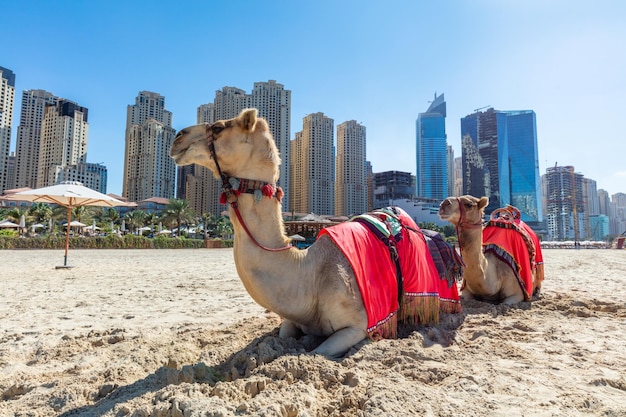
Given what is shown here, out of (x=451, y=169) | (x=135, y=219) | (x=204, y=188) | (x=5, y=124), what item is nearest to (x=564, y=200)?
(x=451, y=169)

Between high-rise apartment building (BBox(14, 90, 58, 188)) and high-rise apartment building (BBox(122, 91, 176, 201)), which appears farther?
high-rise apartment building (BBox(122, 91, 176, 201))

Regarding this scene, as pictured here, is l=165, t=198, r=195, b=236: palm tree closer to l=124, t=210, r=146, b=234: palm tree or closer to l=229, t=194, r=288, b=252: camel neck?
l=124, t=210, r=146, b=234: palm tree

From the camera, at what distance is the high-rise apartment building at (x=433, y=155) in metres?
150

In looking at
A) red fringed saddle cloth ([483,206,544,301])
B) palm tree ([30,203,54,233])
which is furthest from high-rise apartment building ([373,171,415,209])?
red fringed saddle cloth ([483,206,544,301])

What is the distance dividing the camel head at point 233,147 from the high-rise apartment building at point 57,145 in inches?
4062

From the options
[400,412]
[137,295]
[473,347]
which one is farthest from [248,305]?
[400,412]

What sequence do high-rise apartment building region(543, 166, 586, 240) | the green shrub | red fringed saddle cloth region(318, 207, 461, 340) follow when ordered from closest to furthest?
red fringed saddle cloth region(318, 207, 461, 340), the green shrub, high-rise apartment building region(543, 166, 586, 240)

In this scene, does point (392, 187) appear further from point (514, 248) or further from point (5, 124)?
point (514, 248)

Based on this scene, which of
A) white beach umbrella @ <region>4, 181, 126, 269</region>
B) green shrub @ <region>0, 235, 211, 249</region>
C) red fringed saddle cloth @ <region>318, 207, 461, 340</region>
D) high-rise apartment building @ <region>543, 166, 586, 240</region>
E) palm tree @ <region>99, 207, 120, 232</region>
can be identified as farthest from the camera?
high-rise apartment building @ <region>543, 166, 586, 240</region>

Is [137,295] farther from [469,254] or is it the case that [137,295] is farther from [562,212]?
[562,212]

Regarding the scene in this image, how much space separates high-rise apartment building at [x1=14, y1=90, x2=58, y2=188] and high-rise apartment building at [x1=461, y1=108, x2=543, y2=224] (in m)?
119

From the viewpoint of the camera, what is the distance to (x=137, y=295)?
279 inches

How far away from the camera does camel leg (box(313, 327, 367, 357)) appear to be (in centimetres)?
249

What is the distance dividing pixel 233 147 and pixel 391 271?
5.15 feet
